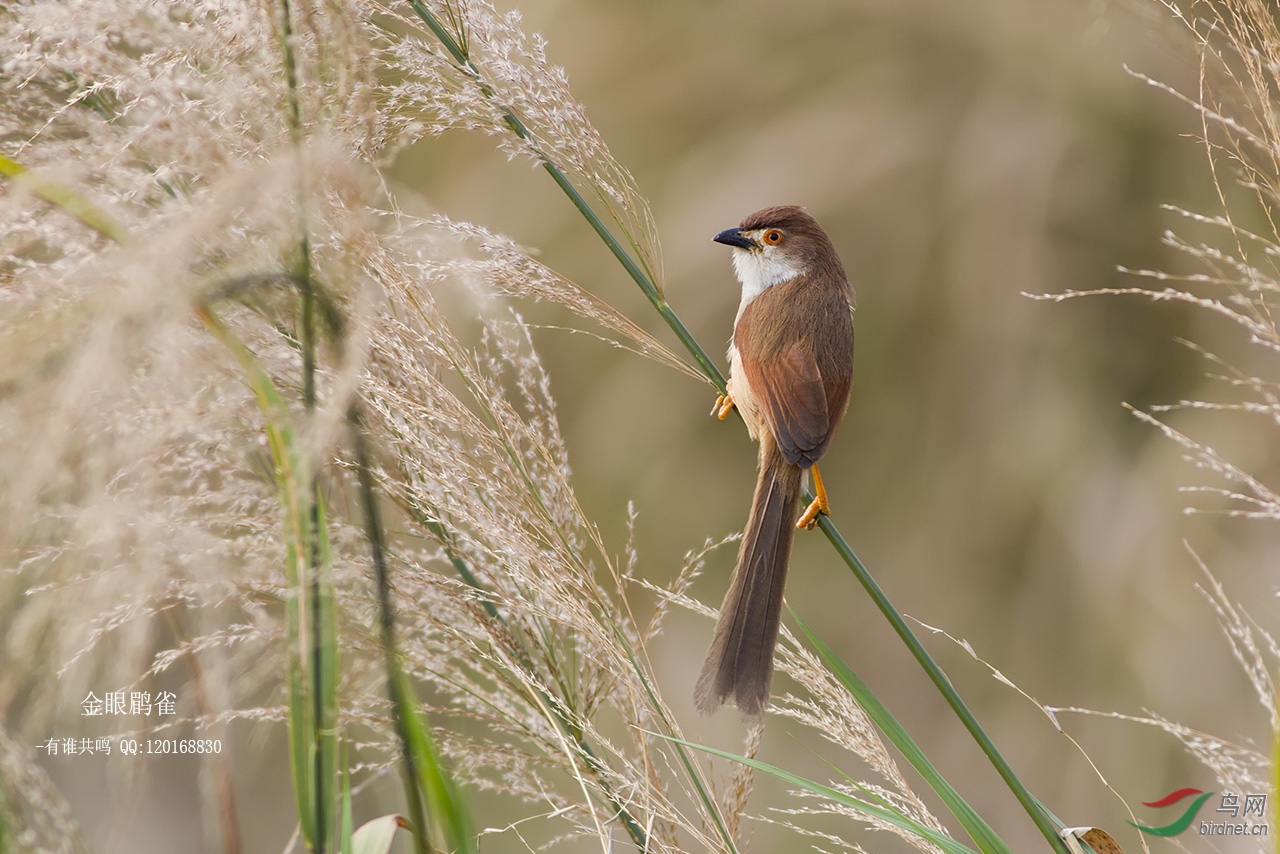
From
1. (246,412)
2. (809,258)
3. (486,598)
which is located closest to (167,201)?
(246,412)

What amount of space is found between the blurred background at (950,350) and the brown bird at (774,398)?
1.96m

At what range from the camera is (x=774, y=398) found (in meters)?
3.02

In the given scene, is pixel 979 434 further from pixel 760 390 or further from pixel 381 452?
pixel 381 452

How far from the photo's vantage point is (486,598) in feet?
5.66

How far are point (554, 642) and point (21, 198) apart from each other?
1.20m

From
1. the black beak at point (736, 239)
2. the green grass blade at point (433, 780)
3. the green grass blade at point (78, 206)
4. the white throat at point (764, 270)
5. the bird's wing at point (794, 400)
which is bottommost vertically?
the green grass blade at point (433, 780)

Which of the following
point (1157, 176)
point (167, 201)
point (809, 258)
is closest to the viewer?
point (167, 201)

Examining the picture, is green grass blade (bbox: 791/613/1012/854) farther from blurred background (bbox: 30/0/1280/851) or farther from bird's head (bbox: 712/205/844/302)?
blurred background (bbox: 30/0/1280/851)

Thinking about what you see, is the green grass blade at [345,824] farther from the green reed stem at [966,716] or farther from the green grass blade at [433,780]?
the green reed stem at [966,716]

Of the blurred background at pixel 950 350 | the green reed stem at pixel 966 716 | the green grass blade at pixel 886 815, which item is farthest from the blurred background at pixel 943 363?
the green grass blade at pixel 886 815

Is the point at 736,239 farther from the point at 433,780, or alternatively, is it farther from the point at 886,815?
the point at 433,780

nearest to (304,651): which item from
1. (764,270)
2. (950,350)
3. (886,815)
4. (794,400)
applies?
(886,815)

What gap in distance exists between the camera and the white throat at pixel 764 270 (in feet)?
11.4

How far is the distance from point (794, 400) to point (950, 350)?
2934 mm
